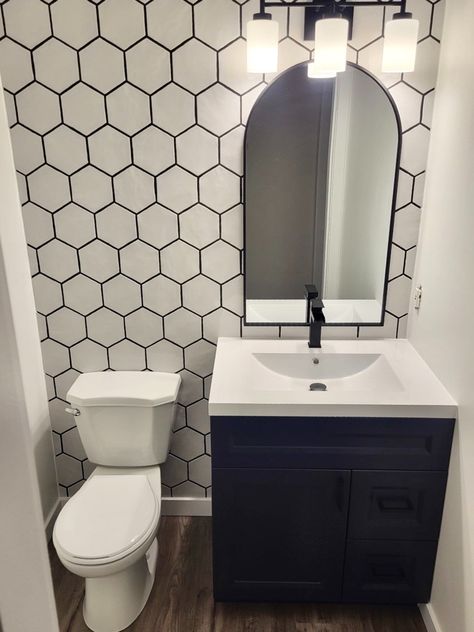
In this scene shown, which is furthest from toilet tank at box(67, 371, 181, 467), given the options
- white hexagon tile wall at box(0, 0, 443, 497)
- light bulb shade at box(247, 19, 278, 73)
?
light bulb shade at box(247, 19, 278, 73)

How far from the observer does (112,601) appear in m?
1.96

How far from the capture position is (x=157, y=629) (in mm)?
1974

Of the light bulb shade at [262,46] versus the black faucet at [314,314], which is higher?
the light bulb shade at [262,46]

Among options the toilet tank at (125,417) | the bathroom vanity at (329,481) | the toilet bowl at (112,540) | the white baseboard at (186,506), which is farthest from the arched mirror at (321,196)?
the white baseboard at (186,506)

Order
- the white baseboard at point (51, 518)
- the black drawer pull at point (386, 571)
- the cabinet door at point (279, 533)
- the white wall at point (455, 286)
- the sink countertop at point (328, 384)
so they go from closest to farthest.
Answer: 1. the white wall at point (455, 286)
2. the sink countertop at point (328, 384)
3. the cabinet door at point (279, 533)
4. the black drawer pull at point (386, 571)
5. the white baseboard at point (51, 518)

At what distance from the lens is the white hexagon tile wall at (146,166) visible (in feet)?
6.21

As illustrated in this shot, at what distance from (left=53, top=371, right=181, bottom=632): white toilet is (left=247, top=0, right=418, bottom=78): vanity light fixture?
1.25 meters

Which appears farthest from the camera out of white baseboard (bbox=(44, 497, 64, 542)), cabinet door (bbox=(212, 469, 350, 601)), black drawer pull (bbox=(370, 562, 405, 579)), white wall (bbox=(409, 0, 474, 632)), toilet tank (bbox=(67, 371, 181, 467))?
white baseboard (bbox=(44, 497, 64, 542))

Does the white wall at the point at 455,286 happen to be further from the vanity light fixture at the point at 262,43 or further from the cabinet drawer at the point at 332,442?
the vanity light fixture at the point at 262,43

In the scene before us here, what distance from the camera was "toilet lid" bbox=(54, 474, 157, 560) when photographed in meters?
1.79

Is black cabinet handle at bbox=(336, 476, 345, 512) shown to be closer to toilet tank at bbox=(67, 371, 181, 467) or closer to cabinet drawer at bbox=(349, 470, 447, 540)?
cabinet drawer at bbox=(349, 470, 447, 540)

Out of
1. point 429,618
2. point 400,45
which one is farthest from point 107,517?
point 400,45

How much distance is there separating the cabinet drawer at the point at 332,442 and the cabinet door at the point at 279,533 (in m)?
0.05


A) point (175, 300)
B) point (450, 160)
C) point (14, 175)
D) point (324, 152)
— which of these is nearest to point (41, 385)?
point (175, 300)
